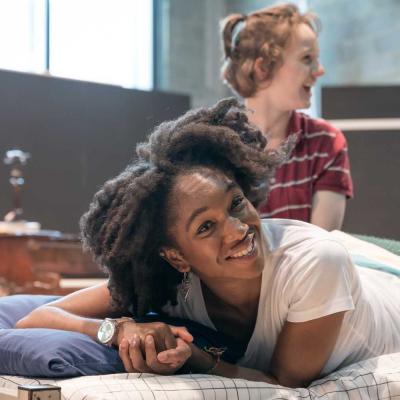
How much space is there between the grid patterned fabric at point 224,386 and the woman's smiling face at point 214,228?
0.21 m

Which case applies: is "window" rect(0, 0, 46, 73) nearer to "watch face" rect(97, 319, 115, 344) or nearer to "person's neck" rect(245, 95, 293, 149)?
"person's neck" rect(245, 95, 293, 149)

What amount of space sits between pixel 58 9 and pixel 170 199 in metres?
5.16

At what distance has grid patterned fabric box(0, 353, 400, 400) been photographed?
1.35 metres

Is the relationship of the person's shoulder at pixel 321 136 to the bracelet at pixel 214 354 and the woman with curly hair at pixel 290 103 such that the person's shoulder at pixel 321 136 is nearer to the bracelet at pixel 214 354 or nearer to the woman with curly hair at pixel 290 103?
the woman with curly hair at pixel 290 103

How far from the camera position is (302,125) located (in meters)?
2.76

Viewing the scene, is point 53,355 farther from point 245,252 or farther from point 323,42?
point 323,42

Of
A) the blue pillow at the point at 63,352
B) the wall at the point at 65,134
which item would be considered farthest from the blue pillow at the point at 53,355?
the wall at the point at 65,134

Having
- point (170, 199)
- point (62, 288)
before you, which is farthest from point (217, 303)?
point (62, 288)

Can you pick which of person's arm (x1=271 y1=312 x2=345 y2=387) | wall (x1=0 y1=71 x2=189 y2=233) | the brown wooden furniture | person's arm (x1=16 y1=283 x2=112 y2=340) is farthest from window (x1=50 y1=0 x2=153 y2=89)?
person's arm (x1=271 y1=312 x2=345 y2=387)

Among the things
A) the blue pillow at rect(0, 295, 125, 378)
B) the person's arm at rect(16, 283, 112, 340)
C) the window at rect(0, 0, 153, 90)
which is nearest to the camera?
the blue pillow at rect(0, 295, 125, 378)

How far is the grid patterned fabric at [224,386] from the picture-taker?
4.44 ft

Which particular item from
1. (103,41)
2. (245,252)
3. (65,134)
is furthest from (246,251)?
(103,41)

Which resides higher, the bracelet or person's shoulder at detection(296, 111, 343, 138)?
person's shoulder at detection(296, 111, 343, 138)

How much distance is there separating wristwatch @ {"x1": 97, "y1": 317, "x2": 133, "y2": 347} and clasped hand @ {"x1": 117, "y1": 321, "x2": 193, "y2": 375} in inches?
2.3
